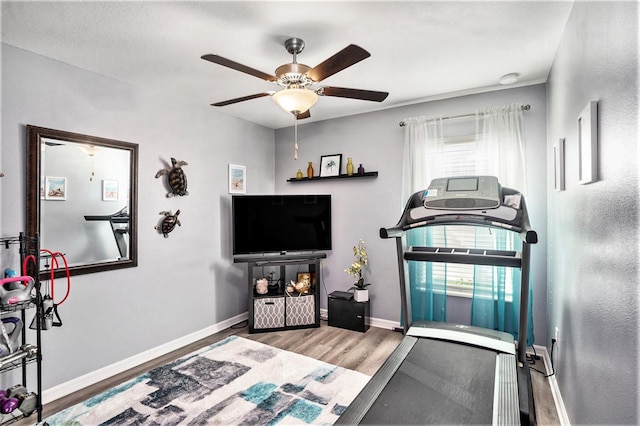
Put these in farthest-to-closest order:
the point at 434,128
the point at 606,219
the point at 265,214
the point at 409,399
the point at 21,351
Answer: the point at 265,214 < the point at 434,128 < the point at 21,351 < the point at 409,399 < the point at 606,219

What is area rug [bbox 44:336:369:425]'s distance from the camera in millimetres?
2170

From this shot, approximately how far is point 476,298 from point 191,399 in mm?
2676

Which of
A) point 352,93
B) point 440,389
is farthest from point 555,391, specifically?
point 352,93

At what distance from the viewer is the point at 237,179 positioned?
4090 millimetres

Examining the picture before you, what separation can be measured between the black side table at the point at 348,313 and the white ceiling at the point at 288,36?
92.4 inches

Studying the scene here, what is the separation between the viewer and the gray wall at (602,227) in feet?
3.50

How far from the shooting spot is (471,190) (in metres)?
2.46

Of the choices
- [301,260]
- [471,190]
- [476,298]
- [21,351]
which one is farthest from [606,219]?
[21,351]

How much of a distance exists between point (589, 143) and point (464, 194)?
1.03 m

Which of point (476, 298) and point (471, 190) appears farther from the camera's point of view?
point (476, 298)

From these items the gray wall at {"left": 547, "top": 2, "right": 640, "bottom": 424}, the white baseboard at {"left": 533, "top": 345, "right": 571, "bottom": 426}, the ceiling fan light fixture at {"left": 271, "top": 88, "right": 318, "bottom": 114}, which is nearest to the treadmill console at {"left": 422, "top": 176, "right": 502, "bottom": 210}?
the gray wall at {"left": 547, "top": 2, "right": 640, "bottom": 424}

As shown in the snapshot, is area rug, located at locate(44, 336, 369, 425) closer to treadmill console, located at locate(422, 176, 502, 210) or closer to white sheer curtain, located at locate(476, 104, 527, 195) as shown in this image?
treadmill console, located at locate(422, 176, 502, 210)

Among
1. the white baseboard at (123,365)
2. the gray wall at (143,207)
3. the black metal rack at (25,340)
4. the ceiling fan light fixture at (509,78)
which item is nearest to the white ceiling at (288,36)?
the ceiling fan light fixture at (509,78)

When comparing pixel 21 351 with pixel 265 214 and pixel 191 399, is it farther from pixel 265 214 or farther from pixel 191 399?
pixel 265 214
